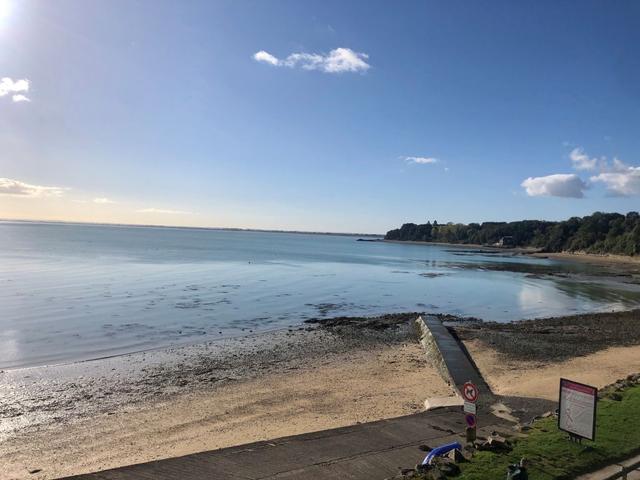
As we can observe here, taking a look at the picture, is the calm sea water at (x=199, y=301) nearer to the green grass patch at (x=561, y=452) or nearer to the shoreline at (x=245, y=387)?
the shoreline at (x=245, y=387)

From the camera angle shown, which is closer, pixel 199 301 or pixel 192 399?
pixel 192 399

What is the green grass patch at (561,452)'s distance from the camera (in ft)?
22.7

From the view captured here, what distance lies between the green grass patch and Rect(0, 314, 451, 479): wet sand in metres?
4.57

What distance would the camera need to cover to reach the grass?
22.7 feet

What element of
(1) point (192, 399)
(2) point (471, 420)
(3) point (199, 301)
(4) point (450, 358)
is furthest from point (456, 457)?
(3) point (199, 301)

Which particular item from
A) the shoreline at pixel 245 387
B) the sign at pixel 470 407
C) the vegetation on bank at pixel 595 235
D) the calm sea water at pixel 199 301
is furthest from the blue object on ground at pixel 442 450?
the vegetation on bank at pixel 595 235

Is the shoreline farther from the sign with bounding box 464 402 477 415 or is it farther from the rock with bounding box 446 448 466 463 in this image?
the rock with bounding box 446 448 466 463

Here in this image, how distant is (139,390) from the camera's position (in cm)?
1479

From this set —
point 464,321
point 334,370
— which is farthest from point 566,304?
point 334,370

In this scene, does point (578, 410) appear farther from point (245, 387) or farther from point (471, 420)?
point (245, 387)

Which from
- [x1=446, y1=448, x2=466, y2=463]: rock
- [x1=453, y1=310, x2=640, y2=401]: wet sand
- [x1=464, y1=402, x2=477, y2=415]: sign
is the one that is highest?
[x1=464, y1=402, x2=477, y2=415]: sign

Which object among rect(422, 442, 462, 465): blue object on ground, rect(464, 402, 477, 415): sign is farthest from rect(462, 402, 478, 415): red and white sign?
rect(422, 442, 462, 465): blue object on ground

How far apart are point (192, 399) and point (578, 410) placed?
33.3 ft

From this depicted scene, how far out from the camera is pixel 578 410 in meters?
7.89
